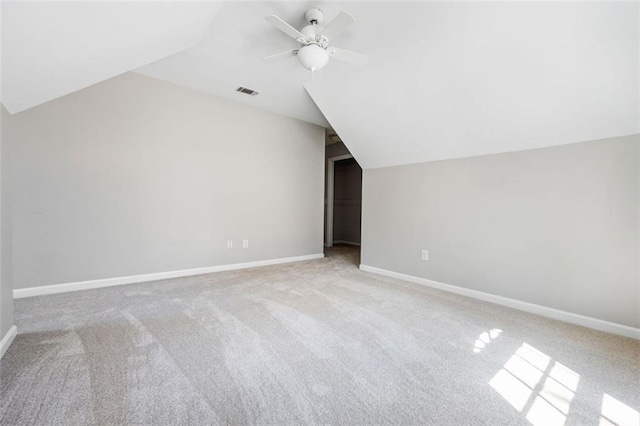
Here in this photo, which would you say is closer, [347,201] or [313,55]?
[313,55]

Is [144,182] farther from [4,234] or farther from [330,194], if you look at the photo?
[330,194]

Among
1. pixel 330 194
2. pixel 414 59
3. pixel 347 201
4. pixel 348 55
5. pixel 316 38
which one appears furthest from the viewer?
pixel 347 201

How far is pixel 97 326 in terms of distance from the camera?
6.77 ft

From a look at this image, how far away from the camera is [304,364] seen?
5.29 feet

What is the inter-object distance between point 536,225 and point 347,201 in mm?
5201

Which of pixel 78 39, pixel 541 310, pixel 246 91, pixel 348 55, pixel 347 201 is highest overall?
pixel 246 91

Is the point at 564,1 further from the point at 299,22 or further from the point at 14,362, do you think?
the point at 14,362

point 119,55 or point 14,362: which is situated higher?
point 119,55

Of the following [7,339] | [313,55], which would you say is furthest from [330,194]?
[7,339]

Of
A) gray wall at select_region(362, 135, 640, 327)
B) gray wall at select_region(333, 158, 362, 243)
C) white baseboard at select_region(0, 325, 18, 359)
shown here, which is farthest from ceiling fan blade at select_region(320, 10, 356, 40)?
gray wall at select_region(333, 158, 362, 243)

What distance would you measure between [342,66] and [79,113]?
9.87ft

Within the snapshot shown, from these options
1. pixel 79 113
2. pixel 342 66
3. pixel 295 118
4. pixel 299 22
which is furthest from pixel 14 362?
pixel 295 118

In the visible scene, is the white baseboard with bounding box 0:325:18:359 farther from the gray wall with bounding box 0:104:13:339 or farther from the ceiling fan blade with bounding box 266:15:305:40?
the ceiling fan blade with bounding box 266:15:305:40

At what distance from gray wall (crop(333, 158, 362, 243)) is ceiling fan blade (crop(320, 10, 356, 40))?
17.0 ft
